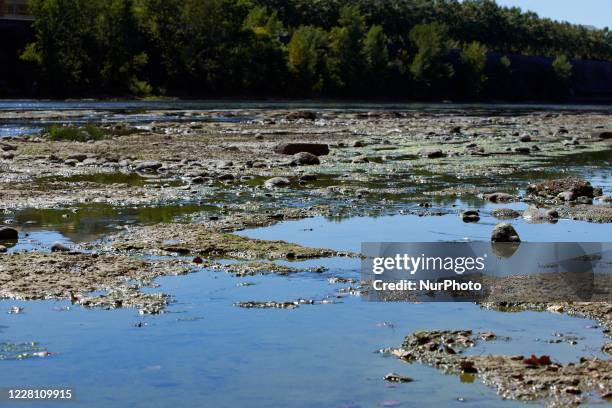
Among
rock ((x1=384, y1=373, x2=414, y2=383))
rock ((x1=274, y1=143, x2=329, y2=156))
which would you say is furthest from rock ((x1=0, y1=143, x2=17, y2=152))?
rock ((x1=384, y1=373, x2=414, y2=383))

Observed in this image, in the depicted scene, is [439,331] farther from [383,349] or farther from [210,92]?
[210,92]

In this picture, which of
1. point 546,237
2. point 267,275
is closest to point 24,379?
point 267,275

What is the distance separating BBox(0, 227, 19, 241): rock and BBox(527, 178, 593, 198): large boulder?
8.59m

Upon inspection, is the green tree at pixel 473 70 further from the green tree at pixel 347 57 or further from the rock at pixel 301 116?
the rock at pixel 301 116

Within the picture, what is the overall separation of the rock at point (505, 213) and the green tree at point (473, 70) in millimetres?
120768

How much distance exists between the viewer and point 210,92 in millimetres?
98125

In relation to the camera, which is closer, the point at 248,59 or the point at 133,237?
the point at 133,237

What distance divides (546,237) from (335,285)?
3.76 metres

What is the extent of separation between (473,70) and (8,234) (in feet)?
419

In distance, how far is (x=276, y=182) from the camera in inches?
661

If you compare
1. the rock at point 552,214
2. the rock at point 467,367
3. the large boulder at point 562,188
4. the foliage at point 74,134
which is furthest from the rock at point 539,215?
the foliage at point 74,134

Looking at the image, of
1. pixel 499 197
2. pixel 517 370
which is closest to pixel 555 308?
pixel 517 370

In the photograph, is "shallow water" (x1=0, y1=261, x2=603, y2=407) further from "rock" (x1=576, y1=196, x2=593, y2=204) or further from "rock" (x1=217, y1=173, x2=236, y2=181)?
"rock" (x1=217, y1=173, x2=236, y2=181)

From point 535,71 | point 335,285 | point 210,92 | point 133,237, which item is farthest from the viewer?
point 535,71
